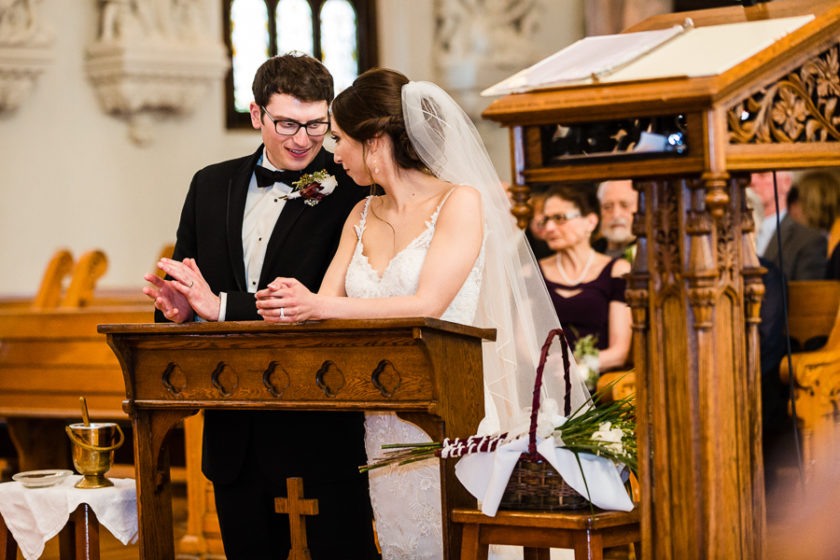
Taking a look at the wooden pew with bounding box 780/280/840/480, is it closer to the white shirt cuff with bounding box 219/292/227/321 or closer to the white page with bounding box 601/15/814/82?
the white shirt cuff with bounding box 219/292/227/321

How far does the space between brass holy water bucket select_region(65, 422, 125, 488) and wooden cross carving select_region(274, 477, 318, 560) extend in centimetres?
88

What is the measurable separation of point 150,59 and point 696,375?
7.62 metres

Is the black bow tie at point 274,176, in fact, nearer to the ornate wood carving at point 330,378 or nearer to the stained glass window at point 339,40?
the ornate wood carving at point 330,378

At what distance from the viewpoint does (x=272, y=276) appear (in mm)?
3400

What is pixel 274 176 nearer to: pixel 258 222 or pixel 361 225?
pixel 258 222

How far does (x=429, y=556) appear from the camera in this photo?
11.1 feet

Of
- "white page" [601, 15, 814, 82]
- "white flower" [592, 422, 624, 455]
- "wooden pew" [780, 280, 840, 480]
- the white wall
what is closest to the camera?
"white page" [601, 15, 814, 82]

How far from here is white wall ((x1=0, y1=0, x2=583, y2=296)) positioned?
8922 mm

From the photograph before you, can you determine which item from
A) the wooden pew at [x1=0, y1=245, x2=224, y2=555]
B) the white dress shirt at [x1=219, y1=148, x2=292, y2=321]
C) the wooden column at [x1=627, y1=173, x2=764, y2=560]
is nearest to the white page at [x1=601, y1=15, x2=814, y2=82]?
the wooden column at [x1=627, y1=173, x2=764, y2=560]

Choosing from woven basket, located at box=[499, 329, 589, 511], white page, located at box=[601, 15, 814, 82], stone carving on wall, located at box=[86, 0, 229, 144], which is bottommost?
woven basket, located at box=[499, 329, 589, 511]

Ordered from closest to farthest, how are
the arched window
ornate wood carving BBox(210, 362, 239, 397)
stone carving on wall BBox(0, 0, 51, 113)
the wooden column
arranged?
the wooden column < ornate wood carving BBox(210, 362, 239, 397) < stone carving on wall BBox(0, 0, 51, 113) < the arched window

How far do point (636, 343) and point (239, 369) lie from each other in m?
1.26

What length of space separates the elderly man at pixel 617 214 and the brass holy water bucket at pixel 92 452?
363cm

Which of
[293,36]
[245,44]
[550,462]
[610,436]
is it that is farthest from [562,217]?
[293,36]
